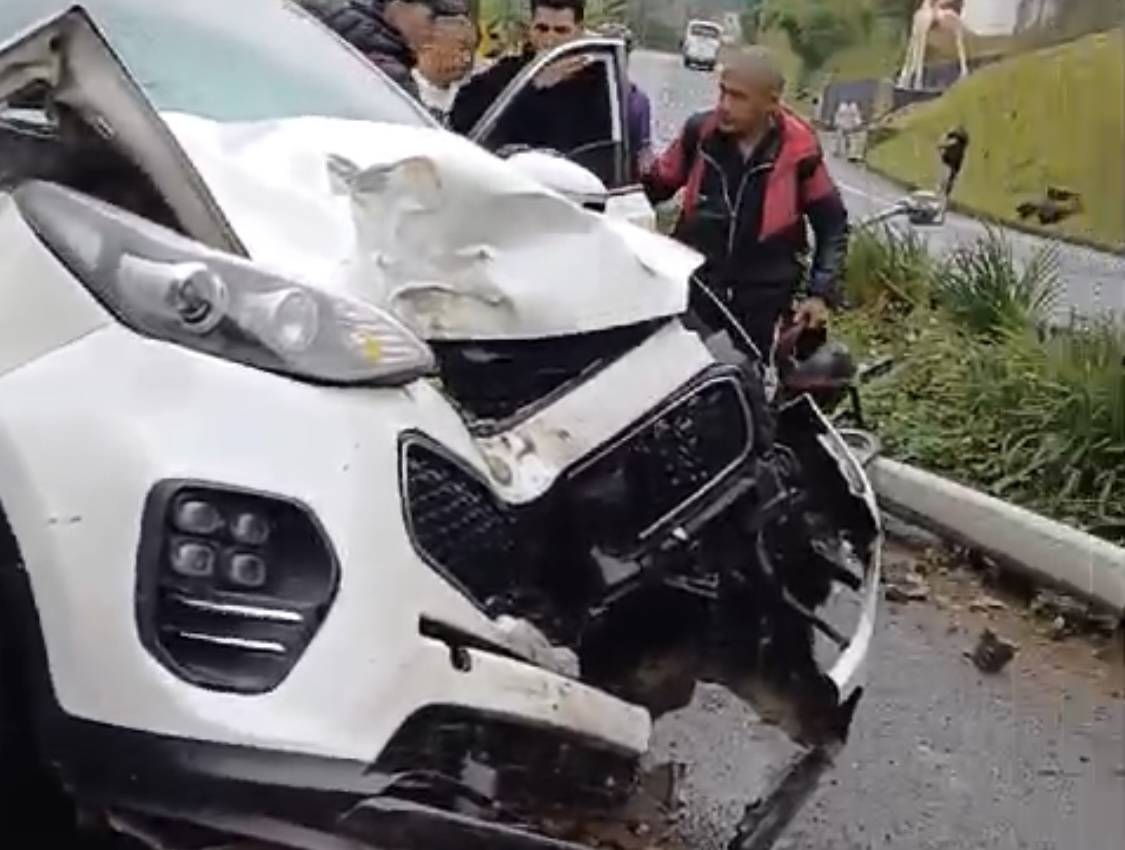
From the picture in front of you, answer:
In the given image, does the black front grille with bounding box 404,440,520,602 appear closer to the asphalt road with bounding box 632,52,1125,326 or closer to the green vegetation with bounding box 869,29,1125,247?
the asphalt road with bounding box 632,52,1125,326

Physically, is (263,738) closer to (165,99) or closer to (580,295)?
(580,295)

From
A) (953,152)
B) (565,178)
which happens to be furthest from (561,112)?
(953,152)

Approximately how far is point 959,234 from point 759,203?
3338 millimetres

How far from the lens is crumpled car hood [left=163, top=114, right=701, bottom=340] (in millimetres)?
3732

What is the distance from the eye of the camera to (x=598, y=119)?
5051mm

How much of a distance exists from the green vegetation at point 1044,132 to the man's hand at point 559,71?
422 cm

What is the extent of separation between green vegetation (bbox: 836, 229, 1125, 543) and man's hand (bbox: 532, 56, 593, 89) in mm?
3242

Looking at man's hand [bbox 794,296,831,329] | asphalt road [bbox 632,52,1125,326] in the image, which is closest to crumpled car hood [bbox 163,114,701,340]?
man's hand [bbox 794,296,831,329]

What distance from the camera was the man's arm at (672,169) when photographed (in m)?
7.04

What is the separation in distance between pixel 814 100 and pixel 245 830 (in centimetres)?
816

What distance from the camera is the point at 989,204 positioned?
1008 cm

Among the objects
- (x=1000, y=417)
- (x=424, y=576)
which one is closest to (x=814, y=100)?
(x=1000, y=417)

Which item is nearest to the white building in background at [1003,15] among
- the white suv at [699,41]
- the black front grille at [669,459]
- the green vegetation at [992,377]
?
the green vegetation at [992,377]

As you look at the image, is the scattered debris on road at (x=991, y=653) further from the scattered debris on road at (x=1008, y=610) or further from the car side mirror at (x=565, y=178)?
the car side mirror at (x=565, y=178)
